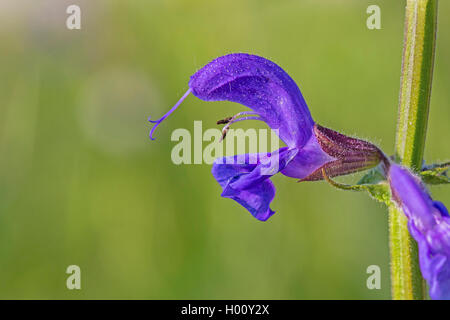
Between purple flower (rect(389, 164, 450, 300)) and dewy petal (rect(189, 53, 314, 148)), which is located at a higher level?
dewy petal (rect(189, 53, 314, 148))

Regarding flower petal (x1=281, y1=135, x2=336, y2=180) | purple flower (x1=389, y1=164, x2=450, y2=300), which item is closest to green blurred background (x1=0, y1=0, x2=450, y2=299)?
flower petal (x1=281, y1=135, x2=336, y2=180)

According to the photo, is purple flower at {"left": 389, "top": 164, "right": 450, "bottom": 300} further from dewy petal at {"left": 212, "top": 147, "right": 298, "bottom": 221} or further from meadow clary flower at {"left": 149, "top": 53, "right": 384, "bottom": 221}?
dewy petal at {"left": 212, "top": 147, "right": 298, "bottom": 221}

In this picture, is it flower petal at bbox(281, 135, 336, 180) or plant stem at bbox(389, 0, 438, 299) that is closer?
plant stem at bbox(389, 0, 438, 299)

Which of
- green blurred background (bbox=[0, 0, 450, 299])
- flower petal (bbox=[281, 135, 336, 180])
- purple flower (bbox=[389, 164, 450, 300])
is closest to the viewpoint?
purple flower (bbox=[389, 164, 450, 300])

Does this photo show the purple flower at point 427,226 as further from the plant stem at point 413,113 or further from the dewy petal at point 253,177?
the dewy petal at point 253,177

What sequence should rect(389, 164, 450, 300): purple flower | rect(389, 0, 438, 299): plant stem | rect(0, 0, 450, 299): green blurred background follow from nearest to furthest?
rect(389, 164, 450, 300): purple flower, rect(389, 0, 438, 299): plant stem, rect(0, 0, 450, 299): green blurred background

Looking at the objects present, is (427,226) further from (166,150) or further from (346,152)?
(166,150)
